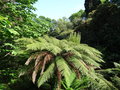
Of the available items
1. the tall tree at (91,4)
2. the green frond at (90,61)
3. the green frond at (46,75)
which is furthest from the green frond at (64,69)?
the tall tree at (91,4)

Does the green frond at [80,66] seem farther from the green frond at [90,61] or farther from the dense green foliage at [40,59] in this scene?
the green frond at [90,61]

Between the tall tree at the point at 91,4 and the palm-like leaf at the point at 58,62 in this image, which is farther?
the tall tree at the point at 91,4

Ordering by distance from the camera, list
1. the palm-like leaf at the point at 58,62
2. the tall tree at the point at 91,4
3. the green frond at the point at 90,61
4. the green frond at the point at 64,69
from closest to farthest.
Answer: the green frond at the point at 64,69 < the palm-like leaf at the point at 58,62 < the green frond at the point at 90,61 < the tall tree at the point at 91,4

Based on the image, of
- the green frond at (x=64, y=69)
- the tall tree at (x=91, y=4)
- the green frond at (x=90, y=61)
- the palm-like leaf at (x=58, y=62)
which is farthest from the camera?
the tall tree at (x=91, y=4)

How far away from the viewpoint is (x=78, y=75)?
107 inches

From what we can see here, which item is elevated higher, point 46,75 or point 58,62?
point 58,62

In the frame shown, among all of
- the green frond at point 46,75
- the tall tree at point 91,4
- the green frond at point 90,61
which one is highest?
the tall tree at point 91,4

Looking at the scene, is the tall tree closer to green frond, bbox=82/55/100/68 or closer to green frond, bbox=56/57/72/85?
green frond, bbox=82/55/100/68

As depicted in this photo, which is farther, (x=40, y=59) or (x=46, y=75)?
(x=40, y=59)

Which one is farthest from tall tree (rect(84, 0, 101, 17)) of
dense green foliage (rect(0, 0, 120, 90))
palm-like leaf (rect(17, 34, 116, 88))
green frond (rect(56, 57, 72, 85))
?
green frond (rect(56, 57, 72, 85))

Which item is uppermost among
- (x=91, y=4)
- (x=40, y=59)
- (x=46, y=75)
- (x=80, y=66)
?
(x=91, y=4)

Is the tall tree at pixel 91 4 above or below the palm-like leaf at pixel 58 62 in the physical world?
above

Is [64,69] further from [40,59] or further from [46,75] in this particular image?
[40,59]

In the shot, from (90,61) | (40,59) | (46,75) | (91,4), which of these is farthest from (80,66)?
(91,4)
